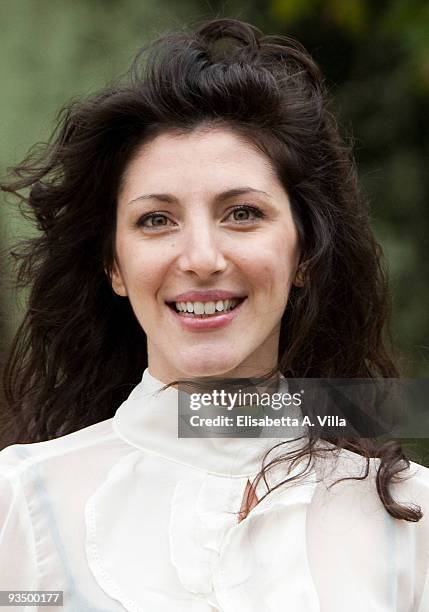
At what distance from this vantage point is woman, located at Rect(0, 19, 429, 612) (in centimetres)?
178

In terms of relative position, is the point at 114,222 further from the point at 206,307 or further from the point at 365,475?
the point at 365,475

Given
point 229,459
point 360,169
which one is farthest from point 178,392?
point 360,169

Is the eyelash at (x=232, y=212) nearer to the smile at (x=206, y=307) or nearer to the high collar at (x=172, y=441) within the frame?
the smile at (x=206, y=307)

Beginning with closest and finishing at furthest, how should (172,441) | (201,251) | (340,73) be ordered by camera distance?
1. (201,251)
2. (172,441)
3. (340,73)

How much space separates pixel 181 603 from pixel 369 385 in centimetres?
53

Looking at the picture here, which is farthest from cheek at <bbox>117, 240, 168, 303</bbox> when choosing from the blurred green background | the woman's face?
the blurred green background

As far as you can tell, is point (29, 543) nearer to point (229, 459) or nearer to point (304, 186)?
point (229, 459)

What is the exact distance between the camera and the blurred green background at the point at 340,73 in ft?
10.4

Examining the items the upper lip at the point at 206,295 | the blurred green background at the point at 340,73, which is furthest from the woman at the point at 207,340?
the blurred green background at the point at 340,73

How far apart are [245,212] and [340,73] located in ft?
5.14

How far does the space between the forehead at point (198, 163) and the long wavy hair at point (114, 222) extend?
0.02 meters

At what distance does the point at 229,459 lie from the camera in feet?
6.15

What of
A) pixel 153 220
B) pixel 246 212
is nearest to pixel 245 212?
pixel 246 212

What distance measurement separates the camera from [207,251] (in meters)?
1.79
